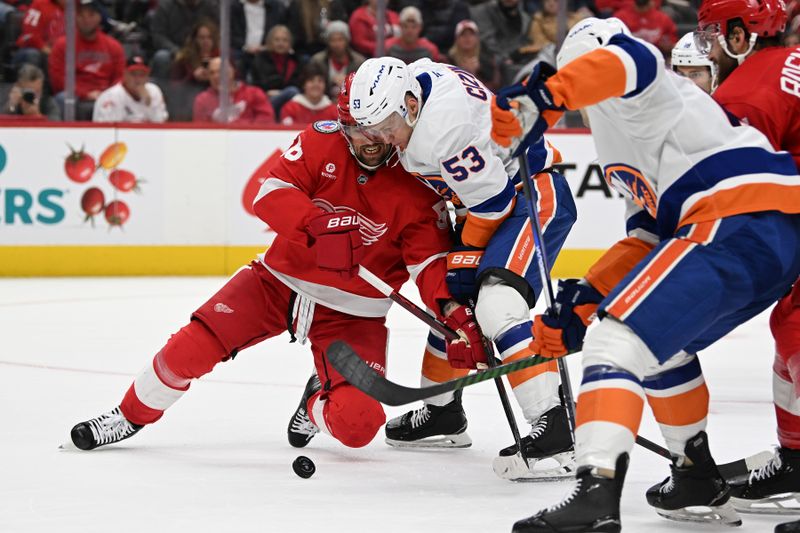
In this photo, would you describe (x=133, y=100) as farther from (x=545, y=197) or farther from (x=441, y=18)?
(x=545, y=197)

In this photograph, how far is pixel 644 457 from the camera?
133 inches

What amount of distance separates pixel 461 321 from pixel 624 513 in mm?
654

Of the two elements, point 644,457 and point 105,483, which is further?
point 644,457

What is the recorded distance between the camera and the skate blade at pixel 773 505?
2863mm

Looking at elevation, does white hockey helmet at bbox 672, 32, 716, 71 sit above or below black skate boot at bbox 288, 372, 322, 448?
above

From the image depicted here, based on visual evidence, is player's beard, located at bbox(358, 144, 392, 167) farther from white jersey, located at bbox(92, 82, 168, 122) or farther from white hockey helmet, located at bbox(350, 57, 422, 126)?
white jersey, located at bbox(92, 82, 168, 122)

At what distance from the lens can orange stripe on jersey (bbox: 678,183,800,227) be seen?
245 centimetres

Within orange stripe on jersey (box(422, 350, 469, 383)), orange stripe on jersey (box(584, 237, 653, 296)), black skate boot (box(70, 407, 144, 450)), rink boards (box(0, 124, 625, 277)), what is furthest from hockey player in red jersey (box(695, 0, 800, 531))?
rink boards (box(0, 124, 625, 277))

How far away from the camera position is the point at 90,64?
292 inches

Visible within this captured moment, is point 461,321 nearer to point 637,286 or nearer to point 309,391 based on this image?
point 309,391

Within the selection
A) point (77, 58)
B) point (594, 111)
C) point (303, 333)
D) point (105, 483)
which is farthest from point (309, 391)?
point (77, 58)

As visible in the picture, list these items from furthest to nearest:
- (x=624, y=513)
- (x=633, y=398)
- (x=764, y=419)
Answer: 1. (x=764, y=419)
2. (x=624, y=513)
3. (x=633, y=398)

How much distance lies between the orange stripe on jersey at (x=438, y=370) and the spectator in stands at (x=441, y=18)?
451cm

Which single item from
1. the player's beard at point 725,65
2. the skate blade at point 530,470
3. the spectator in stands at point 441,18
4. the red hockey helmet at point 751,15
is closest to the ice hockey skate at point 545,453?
the skate blade at point 530,470
